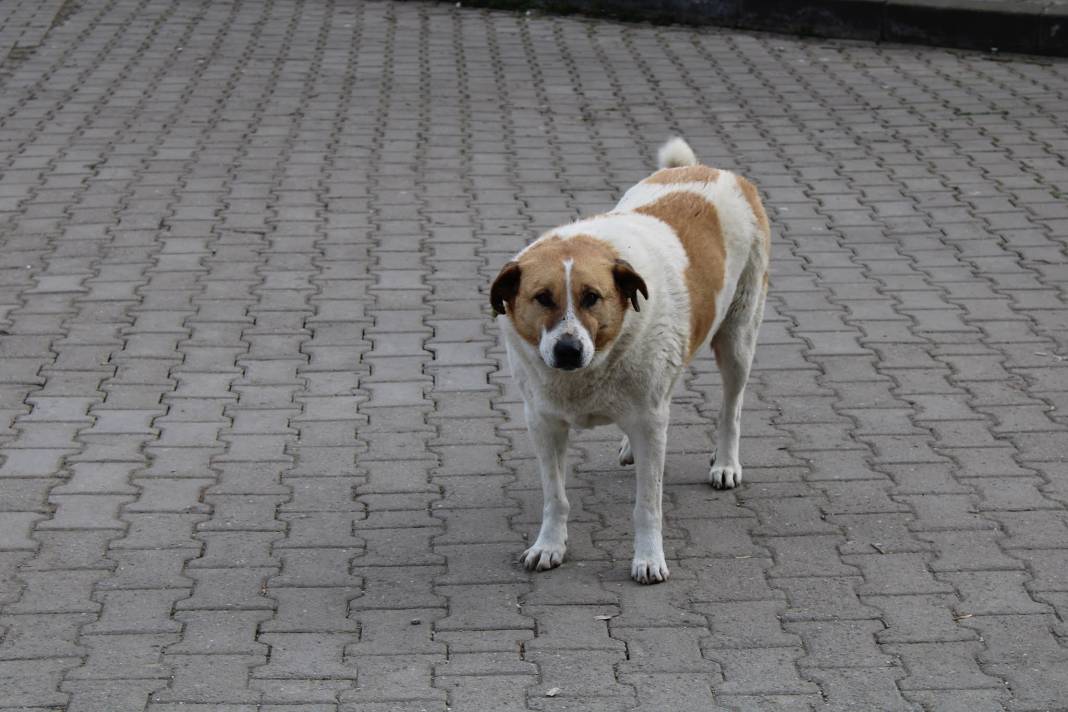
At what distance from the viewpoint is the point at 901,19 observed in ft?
48.2

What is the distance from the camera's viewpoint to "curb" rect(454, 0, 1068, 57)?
46.7ft

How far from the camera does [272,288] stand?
879 cm

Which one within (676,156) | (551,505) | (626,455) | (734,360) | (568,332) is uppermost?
(568,332)

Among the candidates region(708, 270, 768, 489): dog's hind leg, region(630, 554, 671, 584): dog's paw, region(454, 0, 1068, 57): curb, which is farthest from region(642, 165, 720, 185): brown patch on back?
region(454, 0, 1068, 57): curb

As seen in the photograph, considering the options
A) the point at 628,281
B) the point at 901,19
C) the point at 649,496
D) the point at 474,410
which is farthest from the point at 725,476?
the point at 901,19

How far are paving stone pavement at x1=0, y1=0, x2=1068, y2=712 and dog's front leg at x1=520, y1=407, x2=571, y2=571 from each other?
0.22ft

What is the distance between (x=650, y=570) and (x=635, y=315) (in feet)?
2.88

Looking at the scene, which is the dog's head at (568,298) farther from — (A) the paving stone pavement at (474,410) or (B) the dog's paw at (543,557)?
(A) the paving stone pavement at (474,410)

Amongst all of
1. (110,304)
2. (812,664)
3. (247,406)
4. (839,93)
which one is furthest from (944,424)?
(839,93)

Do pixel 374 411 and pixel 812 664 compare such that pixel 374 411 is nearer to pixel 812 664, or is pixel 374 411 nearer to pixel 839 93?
pixel 812 664

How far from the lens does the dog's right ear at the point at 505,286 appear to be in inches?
202

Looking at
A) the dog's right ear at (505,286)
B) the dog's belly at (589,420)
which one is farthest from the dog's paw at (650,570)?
the dog's right ear at (505,286)

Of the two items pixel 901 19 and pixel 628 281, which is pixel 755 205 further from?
pixel 901 19

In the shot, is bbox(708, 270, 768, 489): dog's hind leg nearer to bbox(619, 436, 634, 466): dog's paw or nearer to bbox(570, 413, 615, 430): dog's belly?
bbox(619, 436, 634, 466): dog's paw
